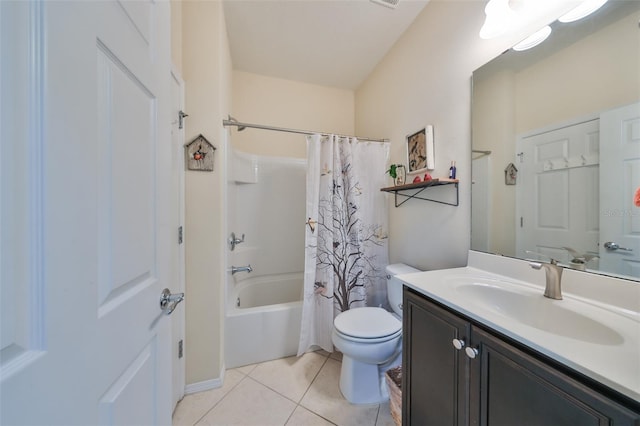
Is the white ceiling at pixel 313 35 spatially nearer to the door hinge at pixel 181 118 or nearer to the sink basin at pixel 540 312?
the door hinge at pixel 181 118

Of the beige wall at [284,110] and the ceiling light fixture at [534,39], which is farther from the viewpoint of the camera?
the beige wall at [284,110]

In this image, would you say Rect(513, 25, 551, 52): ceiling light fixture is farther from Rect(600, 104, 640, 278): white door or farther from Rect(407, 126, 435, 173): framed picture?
Rect(407, 126, 435, 173): framed picture

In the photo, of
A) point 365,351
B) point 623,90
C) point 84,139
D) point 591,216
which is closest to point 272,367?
point 365,351

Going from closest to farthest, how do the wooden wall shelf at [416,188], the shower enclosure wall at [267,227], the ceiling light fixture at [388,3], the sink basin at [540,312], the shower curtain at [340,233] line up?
the sink basin at [540,312], the wooden wall shelf at [416,188], the ceiling light fixture at [388,3], the shower curtain at [340,233], the shower enclosure wall at [267,227]

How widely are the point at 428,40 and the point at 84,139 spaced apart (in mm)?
1983

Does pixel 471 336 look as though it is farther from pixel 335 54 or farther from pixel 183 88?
pixel 335 54

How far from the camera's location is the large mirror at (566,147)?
0.78 meters

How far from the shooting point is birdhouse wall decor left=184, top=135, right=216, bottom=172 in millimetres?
1435

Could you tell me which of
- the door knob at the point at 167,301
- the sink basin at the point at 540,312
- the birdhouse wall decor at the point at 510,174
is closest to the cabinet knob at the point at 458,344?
the sink basin at the point at 540,312

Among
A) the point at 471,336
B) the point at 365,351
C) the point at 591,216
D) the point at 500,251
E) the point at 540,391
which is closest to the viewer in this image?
the point at 540,391

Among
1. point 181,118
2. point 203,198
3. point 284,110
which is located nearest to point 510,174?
point 203,198

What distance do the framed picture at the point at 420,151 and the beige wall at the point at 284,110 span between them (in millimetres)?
1177

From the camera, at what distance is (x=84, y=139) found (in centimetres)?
42

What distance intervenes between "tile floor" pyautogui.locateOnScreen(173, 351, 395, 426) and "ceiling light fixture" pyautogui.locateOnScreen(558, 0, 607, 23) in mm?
2044
